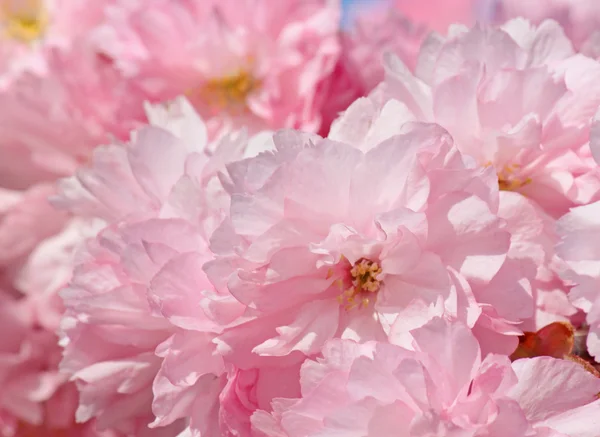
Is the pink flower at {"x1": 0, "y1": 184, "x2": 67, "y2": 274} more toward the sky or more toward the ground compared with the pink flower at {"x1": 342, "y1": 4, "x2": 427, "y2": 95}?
more toward the ground

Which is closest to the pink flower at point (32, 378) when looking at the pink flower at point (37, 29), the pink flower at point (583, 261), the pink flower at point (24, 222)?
the pink flower at point (24, 222)

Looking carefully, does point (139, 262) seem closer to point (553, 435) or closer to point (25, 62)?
point (553, 435)

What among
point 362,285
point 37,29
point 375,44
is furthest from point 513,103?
point 37,29

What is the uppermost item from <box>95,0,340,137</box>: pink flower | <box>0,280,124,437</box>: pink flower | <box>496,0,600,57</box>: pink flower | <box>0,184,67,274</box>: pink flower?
<box>496,0,600,57</box>: pink flower

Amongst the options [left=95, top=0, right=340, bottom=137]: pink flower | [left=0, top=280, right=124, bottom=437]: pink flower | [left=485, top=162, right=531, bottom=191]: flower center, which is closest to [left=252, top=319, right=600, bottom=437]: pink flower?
[left=485, top=162, right=531, bottom=191]: flower center

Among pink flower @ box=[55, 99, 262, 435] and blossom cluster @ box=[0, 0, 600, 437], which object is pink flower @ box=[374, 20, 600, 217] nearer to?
blossom cluster @ box=[0, 0, 600, 437]

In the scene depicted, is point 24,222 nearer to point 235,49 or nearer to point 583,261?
point 235,49

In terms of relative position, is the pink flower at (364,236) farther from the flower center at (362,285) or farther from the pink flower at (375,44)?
the pink flower at (375,44)
